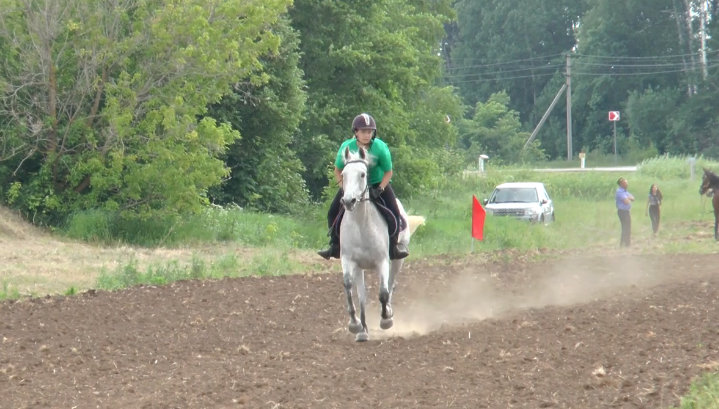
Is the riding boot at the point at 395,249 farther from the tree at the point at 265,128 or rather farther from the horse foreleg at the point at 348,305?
the tree at the point at 265,128

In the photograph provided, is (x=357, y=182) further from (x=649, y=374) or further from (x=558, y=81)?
(x=558, y=81)

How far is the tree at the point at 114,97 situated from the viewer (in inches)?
917

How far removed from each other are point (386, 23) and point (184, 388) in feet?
105

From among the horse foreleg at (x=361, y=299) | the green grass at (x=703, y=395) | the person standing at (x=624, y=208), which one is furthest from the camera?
the person standing at (x=624, y=208)

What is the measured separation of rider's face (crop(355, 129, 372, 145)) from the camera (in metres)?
11.8

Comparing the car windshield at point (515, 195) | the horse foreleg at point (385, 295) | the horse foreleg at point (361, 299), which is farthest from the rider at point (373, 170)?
the car windshield at point (515, 195)

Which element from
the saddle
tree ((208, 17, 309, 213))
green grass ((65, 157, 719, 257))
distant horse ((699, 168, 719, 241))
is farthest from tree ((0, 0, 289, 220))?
distant horse ((699, 168, 719, 241))

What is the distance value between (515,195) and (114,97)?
16.8 m

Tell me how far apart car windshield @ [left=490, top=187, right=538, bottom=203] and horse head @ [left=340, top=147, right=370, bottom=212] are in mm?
24640

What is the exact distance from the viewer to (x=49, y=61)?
23.4 m

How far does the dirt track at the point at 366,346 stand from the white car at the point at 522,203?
15724mm

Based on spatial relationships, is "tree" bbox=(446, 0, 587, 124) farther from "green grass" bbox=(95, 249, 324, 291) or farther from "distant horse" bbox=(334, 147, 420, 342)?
"distant horse" bbox=(334, 147, 420, 342)

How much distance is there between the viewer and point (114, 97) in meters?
23.4

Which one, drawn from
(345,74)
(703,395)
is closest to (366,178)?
(703,395)
